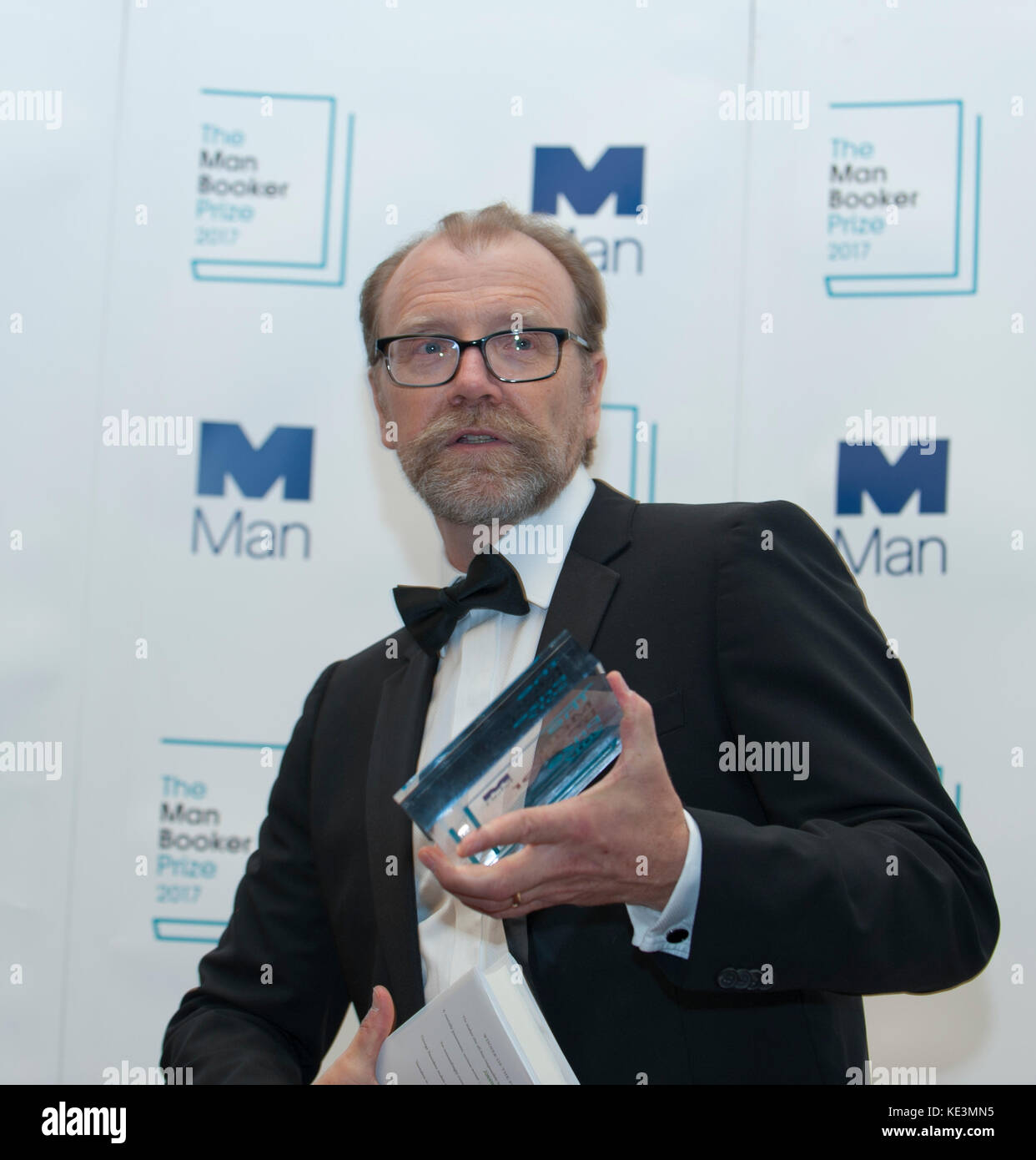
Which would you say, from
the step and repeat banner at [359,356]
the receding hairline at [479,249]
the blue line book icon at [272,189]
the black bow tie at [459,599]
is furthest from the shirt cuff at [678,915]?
the blue line book icon at [272,189]

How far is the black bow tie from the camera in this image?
2.02 m

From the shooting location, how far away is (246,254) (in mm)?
3186

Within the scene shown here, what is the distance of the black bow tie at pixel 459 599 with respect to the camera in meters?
2.02

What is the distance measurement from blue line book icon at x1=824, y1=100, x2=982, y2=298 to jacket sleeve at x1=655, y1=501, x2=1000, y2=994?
1.34 meters

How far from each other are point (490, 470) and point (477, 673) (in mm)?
378

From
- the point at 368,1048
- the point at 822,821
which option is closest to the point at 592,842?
the point at 822,821

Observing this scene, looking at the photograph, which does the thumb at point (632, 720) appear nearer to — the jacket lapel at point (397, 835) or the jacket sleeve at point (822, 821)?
the jacket sleeve at point (822, 821)

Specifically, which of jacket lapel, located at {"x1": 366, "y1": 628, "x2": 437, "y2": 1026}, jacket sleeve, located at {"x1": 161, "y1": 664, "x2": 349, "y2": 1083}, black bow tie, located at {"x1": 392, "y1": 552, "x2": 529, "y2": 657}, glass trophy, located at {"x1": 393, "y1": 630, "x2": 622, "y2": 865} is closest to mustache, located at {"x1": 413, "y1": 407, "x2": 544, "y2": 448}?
black bow tie, located at {"x1": 392, "y1": 552, "x2": 529, "y2": 657}

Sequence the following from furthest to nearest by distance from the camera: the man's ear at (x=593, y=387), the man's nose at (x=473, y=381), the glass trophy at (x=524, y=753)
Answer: the man's ear at (x=593, y=387), the man's nose at (x=473, y=381), the glass trophy at (x=524, y=753)

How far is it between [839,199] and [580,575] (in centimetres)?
158

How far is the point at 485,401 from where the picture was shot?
215cm

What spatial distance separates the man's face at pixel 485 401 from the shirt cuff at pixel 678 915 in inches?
35.2

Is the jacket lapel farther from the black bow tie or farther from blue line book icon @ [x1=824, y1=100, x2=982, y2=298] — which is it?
blue line book icon @ [x1=824, y1=100, x2=982, y2=298]

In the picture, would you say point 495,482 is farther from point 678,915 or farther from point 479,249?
point 678,915
